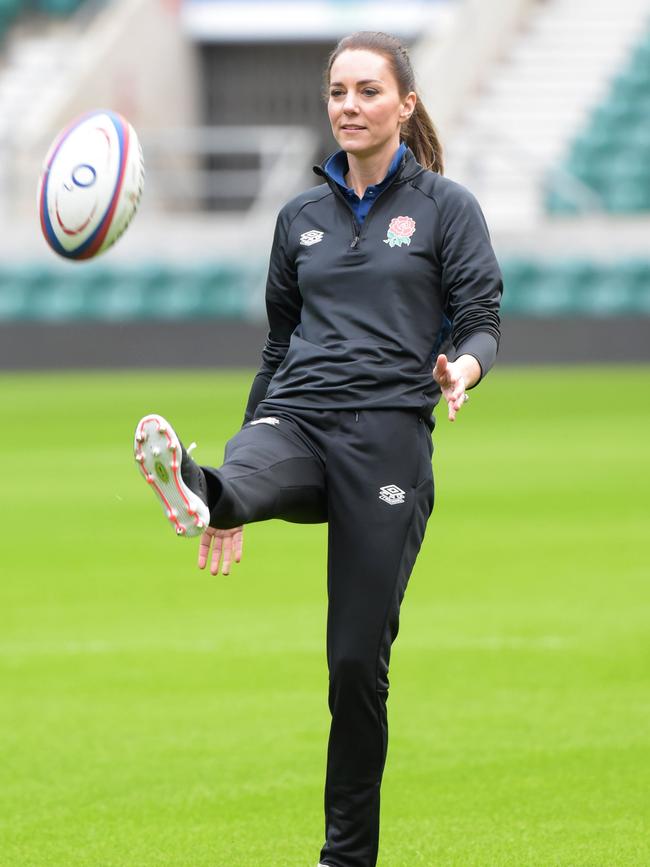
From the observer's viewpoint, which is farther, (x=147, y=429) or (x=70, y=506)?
(x=70, y=506)

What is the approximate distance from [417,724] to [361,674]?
250cm

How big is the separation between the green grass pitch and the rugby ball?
1862mm

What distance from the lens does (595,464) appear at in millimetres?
15812

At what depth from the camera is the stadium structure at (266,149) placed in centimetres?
2559

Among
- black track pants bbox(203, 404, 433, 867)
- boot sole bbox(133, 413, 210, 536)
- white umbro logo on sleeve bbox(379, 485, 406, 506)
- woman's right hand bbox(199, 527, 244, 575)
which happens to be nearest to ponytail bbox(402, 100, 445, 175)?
black track pants bbox(203, 404, 433, 867)

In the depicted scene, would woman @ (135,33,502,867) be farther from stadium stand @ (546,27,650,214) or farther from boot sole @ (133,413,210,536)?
stadium stand @ (546,27,650,214)

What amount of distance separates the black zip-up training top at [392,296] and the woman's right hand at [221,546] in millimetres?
372

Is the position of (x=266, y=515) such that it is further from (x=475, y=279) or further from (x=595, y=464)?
(x=595, y=464)

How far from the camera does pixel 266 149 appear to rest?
25844mm

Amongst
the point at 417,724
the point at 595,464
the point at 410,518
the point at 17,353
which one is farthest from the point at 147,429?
the point at 17,353

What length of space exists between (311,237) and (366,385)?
0.46 m

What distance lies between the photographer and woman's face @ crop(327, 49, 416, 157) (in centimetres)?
482

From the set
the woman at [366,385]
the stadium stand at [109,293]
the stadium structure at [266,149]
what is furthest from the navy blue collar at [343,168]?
the stadium stand at [109,293]

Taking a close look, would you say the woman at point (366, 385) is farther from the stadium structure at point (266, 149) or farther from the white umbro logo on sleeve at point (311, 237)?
the stadium structure at point (266, 149)
